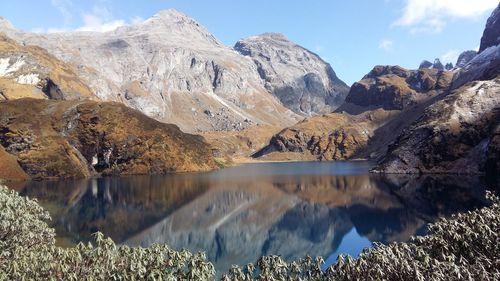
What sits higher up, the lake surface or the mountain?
the mountain

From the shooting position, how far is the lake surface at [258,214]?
62.1 meters

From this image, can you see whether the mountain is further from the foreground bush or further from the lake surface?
the foreground bush

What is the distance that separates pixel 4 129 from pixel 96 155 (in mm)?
37920

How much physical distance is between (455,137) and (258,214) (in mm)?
109241

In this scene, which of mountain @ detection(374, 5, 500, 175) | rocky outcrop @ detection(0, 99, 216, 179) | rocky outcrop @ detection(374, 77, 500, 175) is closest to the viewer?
mountain @ detection(374, 5, 500, 175)

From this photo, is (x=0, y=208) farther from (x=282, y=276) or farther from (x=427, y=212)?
(x=427, y=212)

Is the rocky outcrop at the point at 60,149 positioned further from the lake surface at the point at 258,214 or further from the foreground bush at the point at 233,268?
the foreground bush at the point at 233,268

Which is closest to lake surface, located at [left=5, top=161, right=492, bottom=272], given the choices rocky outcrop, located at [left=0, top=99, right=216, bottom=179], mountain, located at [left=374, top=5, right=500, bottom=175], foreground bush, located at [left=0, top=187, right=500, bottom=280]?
foreground bush, located at [left=0, top=187, right=500, bottom=280]

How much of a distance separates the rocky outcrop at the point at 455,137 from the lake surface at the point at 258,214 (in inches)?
1196

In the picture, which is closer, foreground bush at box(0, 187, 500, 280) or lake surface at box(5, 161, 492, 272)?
foreground bush at box(0, 187, 500, 280)

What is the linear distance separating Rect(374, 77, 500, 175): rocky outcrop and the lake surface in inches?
1196

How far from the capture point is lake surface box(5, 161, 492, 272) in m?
62.1

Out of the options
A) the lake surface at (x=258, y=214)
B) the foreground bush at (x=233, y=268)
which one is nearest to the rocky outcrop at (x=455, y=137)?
the lake surface at (x=258, y=214)

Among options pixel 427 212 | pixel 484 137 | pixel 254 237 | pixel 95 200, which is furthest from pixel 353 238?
pixel 484 137
